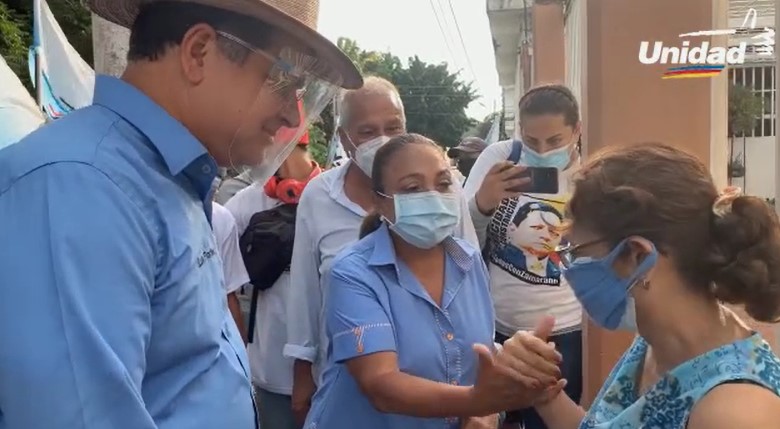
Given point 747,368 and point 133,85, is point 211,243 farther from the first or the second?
point 747,368

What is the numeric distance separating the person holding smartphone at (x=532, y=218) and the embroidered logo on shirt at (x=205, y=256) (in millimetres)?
1948

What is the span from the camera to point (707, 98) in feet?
13.3

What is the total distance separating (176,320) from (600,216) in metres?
0.96

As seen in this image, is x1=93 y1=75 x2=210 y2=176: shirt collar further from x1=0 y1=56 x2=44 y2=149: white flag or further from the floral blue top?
x1=0 y1=56 x2=44 y2=149: white flag

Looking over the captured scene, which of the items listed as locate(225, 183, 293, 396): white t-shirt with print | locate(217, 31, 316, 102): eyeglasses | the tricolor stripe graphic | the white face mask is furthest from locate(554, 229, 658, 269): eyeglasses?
the tricolor stripe graphic

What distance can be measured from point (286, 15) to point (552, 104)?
2.16 m

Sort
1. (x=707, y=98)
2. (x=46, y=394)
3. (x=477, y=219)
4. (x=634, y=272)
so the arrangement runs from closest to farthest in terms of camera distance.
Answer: (x=46, y=394), (x=634, y=272), (x=477, y=219), (x=707, y=98)

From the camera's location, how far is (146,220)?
1330 mm

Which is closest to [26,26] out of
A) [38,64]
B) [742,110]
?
[38,64]

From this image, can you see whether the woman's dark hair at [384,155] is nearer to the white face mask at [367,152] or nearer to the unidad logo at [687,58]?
the white face mask at [367,152]

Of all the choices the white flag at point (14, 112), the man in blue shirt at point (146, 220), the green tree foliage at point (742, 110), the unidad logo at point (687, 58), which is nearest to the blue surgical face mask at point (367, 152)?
the white flag at point (14, 112)

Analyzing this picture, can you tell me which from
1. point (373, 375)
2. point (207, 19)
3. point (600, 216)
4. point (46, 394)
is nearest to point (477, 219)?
point (373, 375)

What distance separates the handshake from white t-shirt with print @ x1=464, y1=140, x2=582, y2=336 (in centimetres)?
136

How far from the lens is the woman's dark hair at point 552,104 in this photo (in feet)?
11.5
